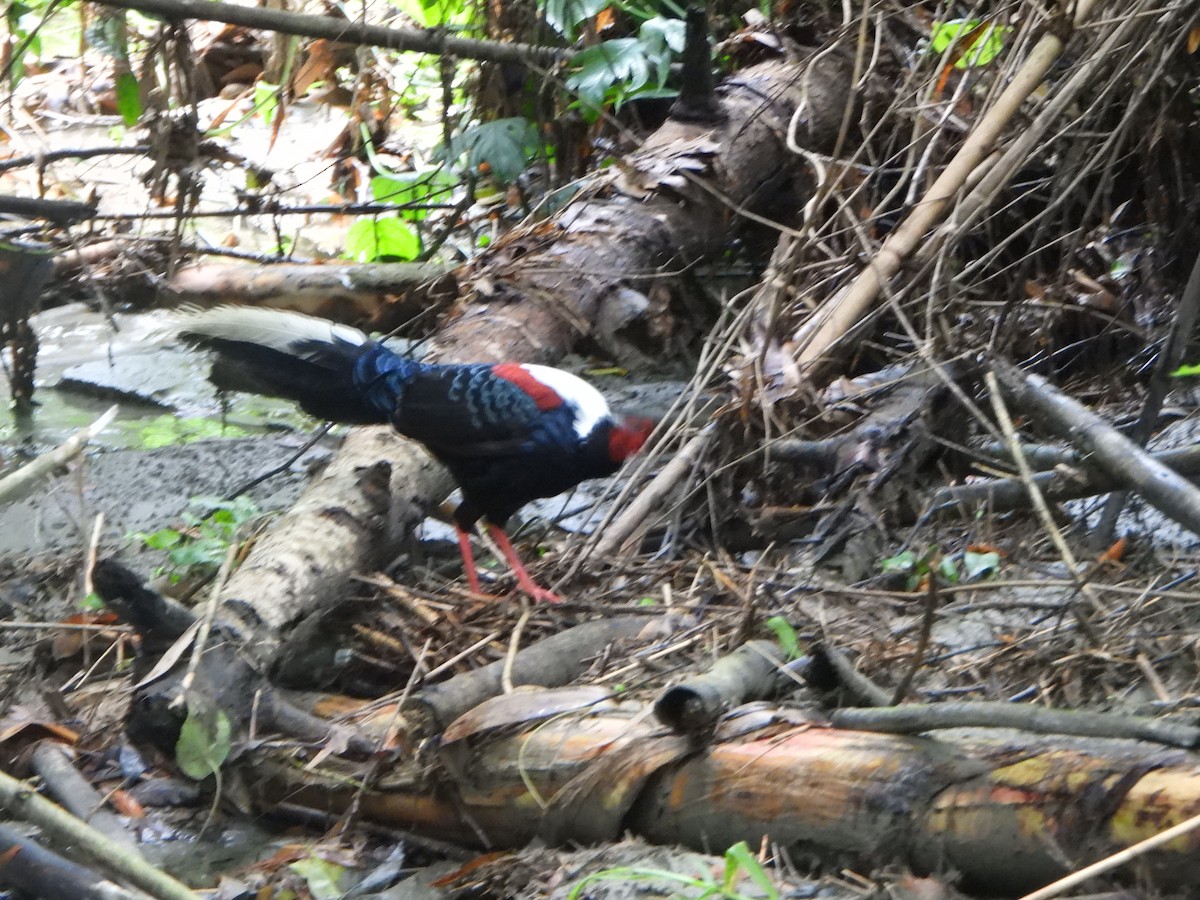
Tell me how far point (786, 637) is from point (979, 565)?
736 mm

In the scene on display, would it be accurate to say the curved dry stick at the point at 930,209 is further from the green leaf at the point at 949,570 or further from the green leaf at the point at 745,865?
the green leaf at the point at 745,865

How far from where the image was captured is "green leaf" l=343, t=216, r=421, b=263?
6.23m

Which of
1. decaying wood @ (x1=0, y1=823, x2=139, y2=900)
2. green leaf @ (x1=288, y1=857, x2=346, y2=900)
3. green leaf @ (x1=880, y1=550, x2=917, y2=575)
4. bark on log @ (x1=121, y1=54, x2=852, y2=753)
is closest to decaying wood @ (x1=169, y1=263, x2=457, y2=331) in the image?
bark on log @ (x1=121, y1=54, x2=852, y2=753)

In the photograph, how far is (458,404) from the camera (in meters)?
3.56

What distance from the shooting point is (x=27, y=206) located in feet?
14.4

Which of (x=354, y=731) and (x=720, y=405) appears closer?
(x=354, y=731)

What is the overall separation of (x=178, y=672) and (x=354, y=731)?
0.40 m

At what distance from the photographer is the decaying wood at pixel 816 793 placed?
1.75 metres

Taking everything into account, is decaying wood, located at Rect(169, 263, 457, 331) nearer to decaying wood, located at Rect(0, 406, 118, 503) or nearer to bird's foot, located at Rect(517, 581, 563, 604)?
bird's foot, located at Rect(517, 581, 563, 604)

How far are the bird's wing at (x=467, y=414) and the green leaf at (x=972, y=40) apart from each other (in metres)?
1.72

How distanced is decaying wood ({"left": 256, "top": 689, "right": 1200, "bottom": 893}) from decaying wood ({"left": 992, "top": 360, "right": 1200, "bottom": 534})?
1.96ft

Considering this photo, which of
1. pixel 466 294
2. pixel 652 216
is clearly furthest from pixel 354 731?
pixel 652 216

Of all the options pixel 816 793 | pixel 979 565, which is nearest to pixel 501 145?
pixel 979 565

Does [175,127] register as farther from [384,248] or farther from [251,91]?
[251,91]
